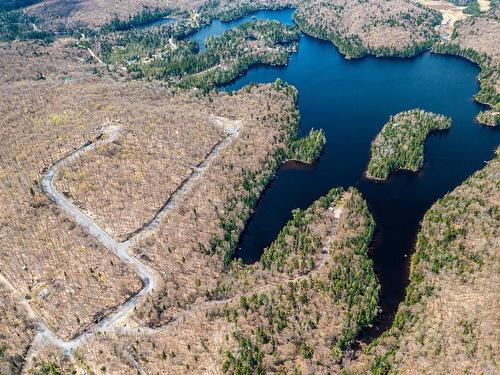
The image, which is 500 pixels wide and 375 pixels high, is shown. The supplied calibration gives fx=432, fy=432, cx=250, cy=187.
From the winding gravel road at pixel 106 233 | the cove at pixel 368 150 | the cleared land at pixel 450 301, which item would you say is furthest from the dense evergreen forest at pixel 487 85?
the winding gravel road at pixel 106 233

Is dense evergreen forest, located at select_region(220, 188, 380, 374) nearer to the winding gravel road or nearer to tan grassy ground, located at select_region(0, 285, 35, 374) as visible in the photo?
the winding gravel road

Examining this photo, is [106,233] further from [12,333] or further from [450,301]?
[450,301]

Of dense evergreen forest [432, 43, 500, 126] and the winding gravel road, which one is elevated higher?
dense evergreen forest [432, 43, 500, 126]

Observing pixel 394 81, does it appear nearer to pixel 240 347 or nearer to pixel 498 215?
pixel 498 215

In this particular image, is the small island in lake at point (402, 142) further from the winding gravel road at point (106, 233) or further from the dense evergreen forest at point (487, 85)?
the winding gravel road at point (106, 233)

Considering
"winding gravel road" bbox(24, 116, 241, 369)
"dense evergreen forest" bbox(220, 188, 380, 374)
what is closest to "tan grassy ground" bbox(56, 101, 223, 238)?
"winding gravel road" bbox(24, 116, 241, 369)

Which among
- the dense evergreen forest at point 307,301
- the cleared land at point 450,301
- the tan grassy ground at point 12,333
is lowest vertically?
the tan grassy ground at point 12,333
